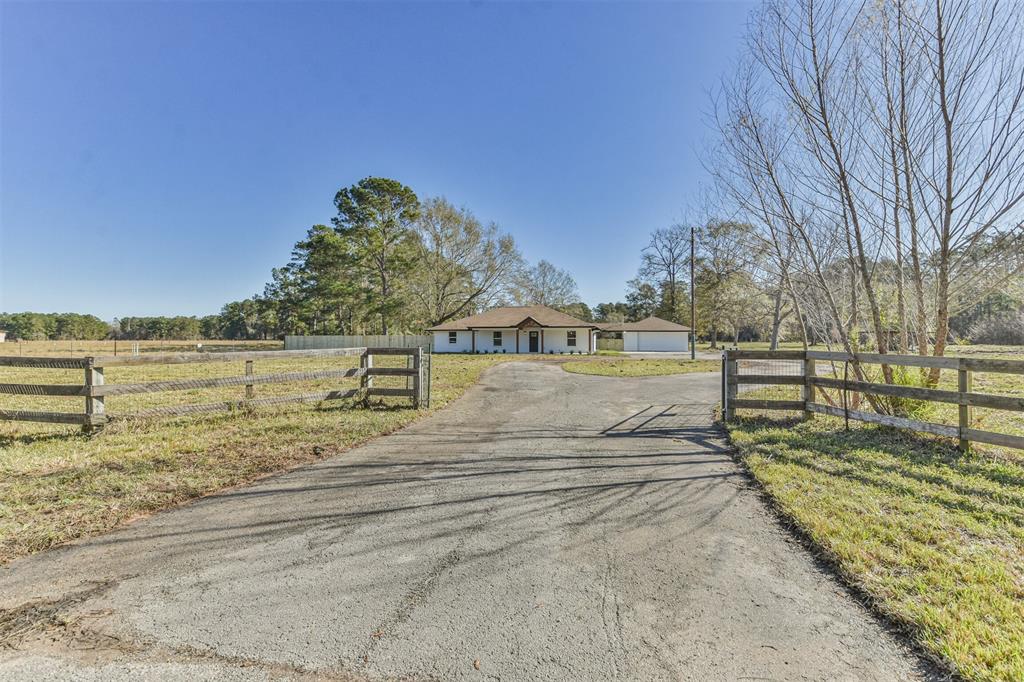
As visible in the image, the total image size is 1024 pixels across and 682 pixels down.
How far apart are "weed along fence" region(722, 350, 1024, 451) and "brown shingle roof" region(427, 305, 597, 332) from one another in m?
28.3

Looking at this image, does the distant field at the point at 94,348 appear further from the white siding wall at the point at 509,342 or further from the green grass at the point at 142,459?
the green grass at the point at 142,459

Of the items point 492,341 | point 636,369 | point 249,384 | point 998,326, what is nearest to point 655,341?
point 492,341

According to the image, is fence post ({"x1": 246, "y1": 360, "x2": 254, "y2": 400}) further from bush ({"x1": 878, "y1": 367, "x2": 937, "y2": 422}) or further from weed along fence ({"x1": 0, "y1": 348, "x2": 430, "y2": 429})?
bush ({"x1": 878, "y1": 367, "x2": 937, "y2": 422})

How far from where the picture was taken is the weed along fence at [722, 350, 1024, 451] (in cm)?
494

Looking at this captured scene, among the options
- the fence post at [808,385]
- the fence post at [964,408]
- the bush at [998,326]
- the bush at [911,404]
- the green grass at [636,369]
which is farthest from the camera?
the green grass at [636,369]

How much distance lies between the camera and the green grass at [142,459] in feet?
11.3

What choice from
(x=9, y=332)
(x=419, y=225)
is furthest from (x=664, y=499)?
(x=9, y=332)

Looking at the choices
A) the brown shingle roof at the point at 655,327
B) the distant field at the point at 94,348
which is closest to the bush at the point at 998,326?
the brown shingle roof at the point at 655,327

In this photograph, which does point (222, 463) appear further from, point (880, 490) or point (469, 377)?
point (469, 377)

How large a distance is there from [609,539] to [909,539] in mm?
2017

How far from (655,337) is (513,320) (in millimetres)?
12694

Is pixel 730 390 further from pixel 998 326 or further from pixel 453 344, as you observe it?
pixel 453 344

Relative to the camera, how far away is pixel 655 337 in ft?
129

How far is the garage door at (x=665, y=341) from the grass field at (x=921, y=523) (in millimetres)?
33502
